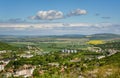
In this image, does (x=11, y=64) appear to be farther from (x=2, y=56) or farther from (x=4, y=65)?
(x=2, y=56)

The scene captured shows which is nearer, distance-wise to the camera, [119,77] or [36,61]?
[119,77]

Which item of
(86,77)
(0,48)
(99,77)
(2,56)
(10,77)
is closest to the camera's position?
(99,77)

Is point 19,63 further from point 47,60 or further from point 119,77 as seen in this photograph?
point 119,77

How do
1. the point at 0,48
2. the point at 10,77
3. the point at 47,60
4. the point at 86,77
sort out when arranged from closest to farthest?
the point at 86,77 → the point at 10,77 → the point at 47,60 → the point at 0,48

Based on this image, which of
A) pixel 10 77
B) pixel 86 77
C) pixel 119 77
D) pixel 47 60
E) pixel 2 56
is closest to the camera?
pixel 119 77

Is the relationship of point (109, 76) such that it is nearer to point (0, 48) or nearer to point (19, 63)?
point (19, 63)

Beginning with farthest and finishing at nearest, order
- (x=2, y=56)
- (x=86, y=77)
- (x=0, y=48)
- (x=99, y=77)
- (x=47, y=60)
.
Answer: (x=0, y=48)
(x=2, y=56)
(x=47, y=60)
(x=86, y=77)
(x=99, y=77)

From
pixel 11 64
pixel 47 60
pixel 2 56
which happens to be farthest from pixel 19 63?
pixel 2 56

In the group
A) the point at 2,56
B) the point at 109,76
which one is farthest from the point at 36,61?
the point at 109,76

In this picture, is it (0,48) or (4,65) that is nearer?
(4,65)
